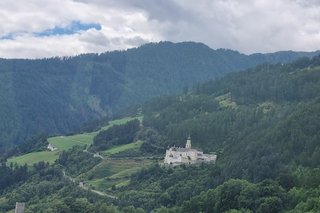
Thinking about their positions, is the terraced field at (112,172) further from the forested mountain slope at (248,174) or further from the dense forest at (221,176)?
the forested mountain slope at (248,174)

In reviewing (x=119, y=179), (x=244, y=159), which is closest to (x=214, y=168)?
(x=244, y=159)

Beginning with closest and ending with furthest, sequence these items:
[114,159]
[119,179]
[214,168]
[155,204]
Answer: [155,204] → [214,168] → [119,179] → [114,159]

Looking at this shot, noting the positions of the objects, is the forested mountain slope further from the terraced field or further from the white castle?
the terraced field

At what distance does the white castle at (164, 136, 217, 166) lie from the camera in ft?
557

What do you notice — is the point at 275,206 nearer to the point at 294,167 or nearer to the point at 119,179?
the point at 294,167

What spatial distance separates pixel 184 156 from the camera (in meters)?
172

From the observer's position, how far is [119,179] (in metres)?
169

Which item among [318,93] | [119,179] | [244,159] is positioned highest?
[318,93]

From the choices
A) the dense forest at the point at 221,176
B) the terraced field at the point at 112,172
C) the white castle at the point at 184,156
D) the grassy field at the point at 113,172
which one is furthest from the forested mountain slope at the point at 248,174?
the grassy field at the point at 113,172

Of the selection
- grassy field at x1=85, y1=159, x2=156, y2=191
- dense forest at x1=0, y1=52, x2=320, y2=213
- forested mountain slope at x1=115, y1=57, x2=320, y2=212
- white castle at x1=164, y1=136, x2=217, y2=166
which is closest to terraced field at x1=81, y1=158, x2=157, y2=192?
grassy field at x1=85, y1=159, x2=156, y2=191

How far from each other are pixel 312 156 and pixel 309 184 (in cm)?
2948

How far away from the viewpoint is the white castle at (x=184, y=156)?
170 m

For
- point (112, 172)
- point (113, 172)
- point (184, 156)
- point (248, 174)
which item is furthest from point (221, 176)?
point (112, 172)

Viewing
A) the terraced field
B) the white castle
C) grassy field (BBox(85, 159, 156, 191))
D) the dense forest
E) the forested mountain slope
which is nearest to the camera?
the forested mountain slope
